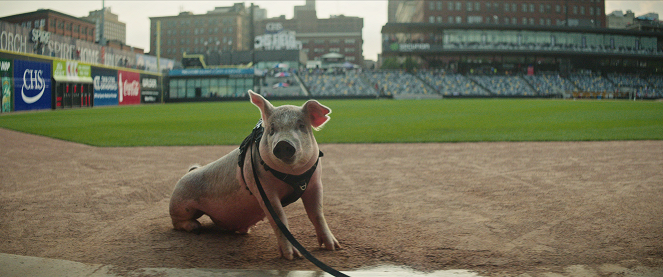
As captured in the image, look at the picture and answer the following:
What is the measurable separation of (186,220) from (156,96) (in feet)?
187

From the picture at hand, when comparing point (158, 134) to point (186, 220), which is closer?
point (186, 220)

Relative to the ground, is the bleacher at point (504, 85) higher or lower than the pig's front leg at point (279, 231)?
higher

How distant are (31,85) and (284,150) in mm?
38284

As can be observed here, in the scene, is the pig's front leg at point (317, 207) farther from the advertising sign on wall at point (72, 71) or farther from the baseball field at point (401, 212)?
the advertising sign on wall at point (72, 71)

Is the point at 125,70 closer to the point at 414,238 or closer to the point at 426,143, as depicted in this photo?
the point at 426,143

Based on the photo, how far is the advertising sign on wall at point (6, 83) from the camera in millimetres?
30062

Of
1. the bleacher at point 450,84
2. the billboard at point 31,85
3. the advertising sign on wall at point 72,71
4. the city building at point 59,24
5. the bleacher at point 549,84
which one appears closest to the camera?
the billboard at point 31,85

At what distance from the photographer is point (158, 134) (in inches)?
602

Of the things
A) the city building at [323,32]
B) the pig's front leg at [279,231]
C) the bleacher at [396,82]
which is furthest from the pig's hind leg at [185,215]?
the city building at [323,32]

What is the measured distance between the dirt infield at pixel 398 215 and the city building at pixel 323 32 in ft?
385

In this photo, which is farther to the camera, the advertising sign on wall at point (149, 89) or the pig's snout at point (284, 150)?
the advertising sign on wall at point (149, 89)

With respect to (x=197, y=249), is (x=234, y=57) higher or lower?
higher

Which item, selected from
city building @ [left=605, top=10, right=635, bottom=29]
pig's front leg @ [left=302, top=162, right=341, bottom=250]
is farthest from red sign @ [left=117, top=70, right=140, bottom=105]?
city building @ [left=605, top=10, right=635, bottom=29]

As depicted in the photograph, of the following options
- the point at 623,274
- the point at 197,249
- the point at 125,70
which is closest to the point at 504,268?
the point at 623,274
